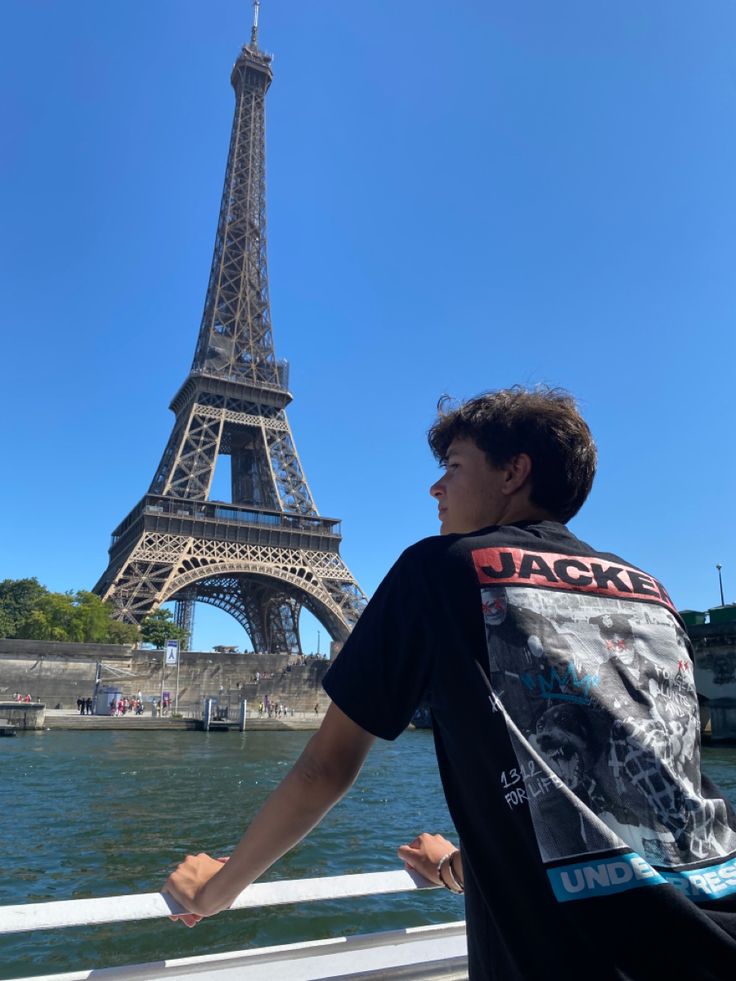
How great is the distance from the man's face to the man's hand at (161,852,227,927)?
0.86 metres

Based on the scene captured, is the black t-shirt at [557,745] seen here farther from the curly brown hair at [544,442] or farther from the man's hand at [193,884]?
the man's hand at [193,884]

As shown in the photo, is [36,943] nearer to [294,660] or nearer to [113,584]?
[113,584]

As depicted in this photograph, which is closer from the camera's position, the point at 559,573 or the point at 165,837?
the point at 559,573

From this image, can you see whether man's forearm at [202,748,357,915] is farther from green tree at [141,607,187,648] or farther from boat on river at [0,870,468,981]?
green tree at [141,607,187,648]

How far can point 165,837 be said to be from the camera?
909 centimetres

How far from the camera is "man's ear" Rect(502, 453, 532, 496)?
1.46 meters

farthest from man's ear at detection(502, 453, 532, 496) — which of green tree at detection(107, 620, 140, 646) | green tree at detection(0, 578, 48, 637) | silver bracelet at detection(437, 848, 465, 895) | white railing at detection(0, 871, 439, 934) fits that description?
green tree at detection(0, 578, 48, 637)

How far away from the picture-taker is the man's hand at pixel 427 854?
6.01 ft

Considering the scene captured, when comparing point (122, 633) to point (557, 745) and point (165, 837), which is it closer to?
point (165, 837)

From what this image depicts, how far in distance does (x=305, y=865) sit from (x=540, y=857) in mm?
7498

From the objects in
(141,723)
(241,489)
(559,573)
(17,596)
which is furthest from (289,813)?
(17,596)

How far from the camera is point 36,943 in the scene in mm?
5230

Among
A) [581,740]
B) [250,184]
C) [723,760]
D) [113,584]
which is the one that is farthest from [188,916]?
[250,184]

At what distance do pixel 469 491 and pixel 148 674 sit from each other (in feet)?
130
